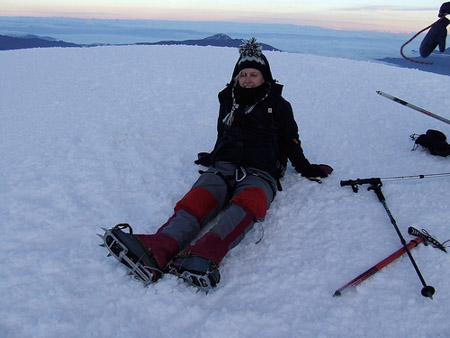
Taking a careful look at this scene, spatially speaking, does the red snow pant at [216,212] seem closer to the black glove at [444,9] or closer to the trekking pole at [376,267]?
the trekking pole at [376,267]

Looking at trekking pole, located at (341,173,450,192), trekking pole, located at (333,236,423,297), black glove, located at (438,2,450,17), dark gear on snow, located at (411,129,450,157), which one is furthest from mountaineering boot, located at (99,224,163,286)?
black glove, located at (438,2,450,17)

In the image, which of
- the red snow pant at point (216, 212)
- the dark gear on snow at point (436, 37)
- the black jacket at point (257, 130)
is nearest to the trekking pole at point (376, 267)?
the red snow pant at point (216, 212)

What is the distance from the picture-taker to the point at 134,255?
2496 millimetres

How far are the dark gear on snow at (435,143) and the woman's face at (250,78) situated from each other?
2.49 metres

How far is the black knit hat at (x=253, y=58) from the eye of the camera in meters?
3.56

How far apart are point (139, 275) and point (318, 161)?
2.96m

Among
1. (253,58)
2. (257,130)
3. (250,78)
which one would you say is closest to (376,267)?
(257,130)

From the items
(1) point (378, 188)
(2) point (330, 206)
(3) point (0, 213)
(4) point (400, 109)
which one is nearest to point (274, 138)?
(2) point (330, 206)

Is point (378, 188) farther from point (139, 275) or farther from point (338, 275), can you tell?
point (139, 275)

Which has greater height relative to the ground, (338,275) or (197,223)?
(197,223)

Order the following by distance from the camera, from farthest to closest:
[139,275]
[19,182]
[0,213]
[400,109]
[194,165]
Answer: [400,109]
[194,165]
[19,182]
[0,213]
[139,275]

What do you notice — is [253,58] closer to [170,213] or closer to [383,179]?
[170,213]

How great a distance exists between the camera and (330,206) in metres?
3.53

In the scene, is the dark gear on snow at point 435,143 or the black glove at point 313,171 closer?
the black glove at point 313,171
